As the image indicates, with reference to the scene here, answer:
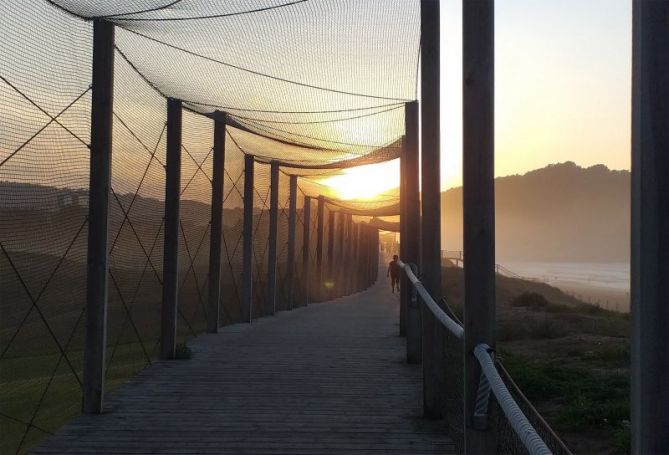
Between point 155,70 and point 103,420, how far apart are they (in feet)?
11.9

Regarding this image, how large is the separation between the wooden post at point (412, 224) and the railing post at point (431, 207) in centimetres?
190

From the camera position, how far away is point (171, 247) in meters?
7.52

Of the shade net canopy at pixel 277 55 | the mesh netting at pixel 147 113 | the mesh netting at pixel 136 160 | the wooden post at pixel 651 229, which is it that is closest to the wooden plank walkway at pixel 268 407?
the mesh netting at pixel 147 113

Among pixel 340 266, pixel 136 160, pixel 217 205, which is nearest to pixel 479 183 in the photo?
pixel 136 160

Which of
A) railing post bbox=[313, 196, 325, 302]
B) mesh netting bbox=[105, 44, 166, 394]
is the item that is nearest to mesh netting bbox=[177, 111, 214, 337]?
mesh netting bbox=[105, 44, 166, 394]

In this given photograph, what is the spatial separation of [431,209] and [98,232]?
2.43 metres

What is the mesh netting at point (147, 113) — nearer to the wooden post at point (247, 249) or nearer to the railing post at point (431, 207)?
the railing post at point (431, 207)

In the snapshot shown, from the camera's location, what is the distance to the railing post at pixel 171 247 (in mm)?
7520

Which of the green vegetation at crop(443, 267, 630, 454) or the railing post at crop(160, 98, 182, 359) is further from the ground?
the railing post at crop(160, 98, 182, 359)

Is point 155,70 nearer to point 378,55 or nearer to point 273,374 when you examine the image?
point 378,55

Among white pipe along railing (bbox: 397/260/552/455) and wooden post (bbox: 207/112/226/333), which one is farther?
wooden post (bbox: 207/112/226/333)

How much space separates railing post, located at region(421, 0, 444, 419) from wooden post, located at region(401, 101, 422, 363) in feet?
6.24

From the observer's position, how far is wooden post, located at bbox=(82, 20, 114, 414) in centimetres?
518

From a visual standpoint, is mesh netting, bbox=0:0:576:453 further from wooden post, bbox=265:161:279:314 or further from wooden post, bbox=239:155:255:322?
wooden post, bbox=265:161:279:314
